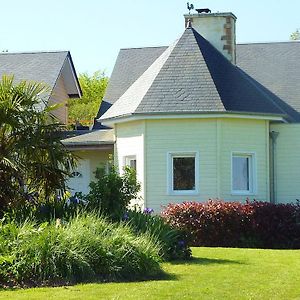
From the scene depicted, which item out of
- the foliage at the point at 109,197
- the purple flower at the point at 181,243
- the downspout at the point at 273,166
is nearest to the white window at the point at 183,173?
the downspout at the point at 273,166

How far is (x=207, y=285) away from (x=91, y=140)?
47.9 ft

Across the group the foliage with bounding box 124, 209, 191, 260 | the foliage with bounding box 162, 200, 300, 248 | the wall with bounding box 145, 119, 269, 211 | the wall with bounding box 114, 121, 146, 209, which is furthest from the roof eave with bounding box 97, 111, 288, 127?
the foliage with bounding box 124, 209, 191, 260

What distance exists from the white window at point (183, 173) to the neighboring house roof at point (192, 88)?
1510mm

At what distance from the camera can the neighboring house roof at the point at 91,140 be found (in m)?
26.0

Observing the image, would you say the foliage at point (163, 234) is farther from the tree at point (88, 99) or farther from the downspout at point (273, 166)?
the tree at point (88, 99)

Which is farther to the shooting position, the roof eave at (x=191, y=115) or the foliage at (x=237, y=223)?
the roof eave at (x=191, y=115)

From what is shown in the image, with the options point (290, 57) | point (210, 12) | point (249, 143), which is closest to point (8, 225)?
point (249, 143)

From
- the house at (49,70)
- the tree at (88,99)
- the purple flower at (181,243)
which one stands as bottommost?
the purple flower at (181,243)

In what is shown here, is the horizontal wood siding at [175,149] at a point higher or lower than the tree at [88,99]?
lower

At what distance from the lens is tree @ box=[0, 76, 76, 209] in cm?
1628

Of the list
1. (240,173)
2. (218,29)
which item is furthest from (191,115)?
(218,29)

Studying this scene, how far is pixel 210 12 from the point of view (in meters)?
28.4

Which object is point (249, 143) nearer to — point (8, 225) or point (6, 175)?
point (6, 175)

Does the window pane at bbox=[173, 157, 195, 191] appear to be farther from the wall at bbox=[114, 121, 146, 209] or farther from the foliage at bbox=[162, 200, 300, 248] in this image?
the foliage at bbox=[162, 200, 300, 248]
